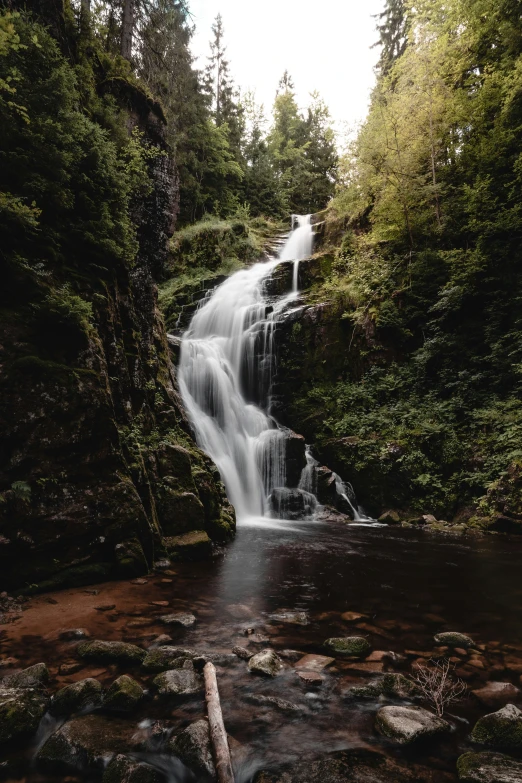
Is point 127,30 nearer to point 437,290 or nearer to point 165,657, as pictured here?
point 437,290

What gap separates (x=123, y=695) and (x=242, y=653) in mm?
1113

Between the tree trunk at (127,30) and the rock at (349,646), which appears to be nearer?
the rock at (349,646)

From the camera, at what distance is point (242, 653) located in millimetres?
3508

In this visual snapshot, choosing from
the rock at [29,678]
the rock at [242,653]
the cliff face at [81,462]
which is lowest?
the rock at [242,653]

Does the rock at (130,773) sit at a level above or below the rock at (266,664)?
above

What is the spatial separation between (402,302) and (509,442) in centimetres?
642

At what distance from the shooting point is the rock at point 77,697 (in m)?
2.65

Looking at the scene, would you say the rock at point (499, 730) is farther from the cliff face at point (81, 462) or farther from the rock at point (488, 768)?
the cliff face at point (81, 462)

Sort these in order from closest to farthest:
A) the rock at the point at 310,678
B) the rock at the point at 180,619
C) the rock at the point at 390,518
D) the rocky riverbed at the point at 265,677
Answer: the rocky riverbed at the point at 265,677, the rock at the point at 310,678, the rock at the point at 180,619, the rock at the point at 390,518

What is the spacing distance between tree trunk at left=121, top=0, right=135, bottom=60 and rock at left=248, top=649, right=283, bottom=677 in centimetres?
1618

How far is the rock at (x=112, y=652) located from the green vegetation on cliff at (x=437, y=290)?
8.67 metres

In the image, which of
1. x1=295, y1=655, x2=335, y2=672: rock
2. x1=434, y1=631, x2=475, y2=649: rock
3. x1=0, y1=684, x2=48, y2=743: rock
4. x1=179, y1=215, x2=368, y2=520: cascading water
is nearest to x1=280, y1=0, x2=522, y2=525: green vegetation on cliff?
x1=179, y1=215, x2=368, y2=520: cascading water

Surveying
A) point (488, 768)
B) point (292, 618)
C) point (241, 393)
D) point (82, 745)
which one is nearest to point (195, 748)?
point (82, 745)

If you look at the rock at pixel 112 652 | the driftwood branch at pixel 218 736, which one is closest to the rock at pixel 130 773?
the driftwood branch at pixel 218 736
